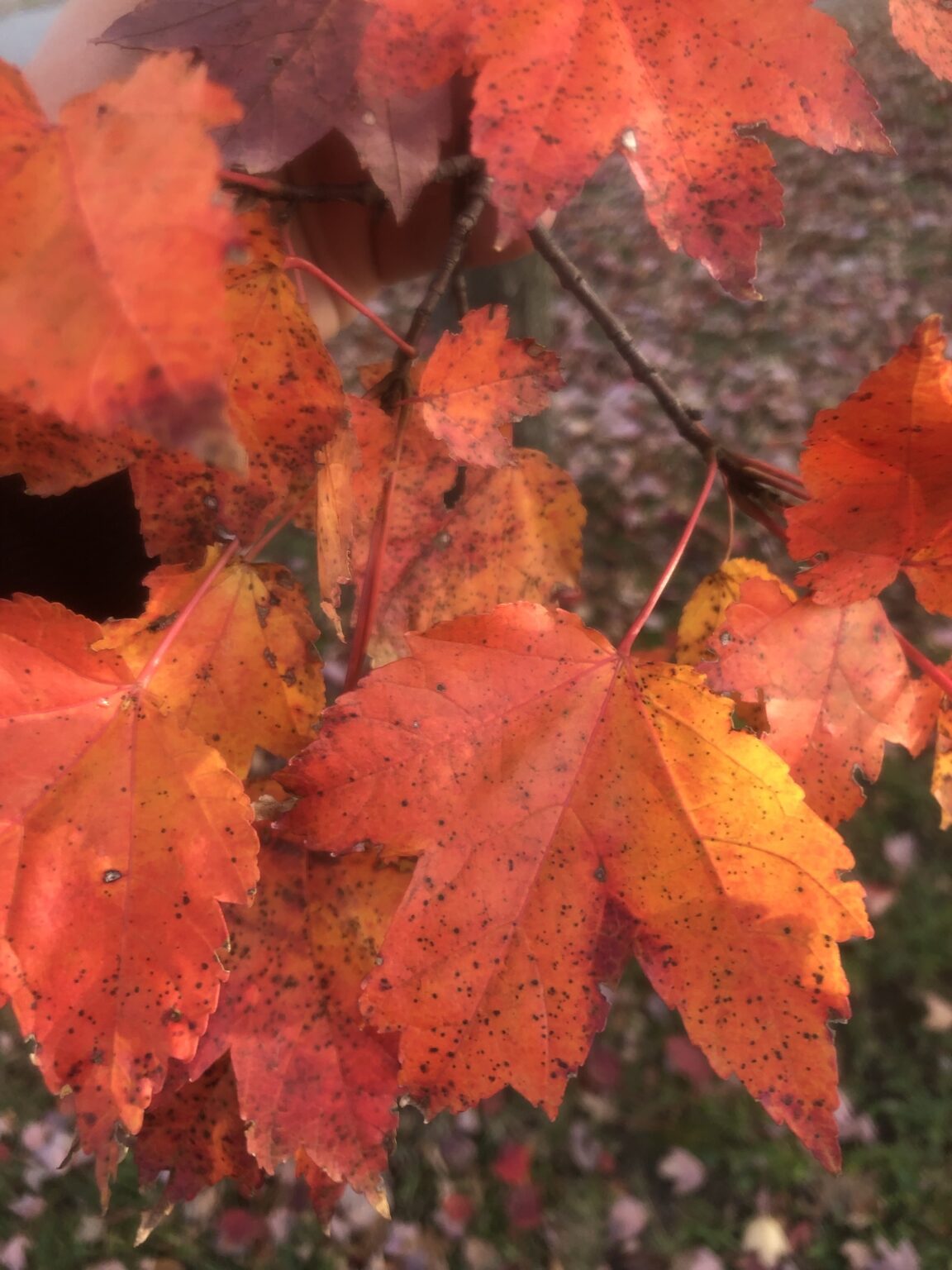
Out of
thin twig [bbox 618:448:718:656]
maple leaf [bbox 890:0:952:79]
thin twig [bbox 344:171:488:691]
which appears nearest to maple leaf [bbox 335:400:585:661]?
thin twig [bbox 344:171:488:691]

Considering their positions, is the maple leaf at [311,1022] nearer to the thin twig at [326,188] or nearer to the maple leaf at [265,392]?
the maple leaf at [265,392]

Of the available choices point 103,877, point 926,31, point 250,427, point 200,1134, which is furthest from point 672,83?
point 200,1134

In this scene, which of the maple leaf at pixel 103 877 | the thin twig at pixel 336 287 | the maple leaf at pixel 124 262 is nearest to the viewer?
the maple leaf at pixel 124 262

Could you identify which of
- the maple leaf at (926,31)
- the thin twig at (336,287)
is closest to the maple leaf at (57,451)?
the thin twig at (336,287)

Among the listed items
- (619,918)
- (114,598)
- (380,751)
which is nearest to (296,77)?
(380,751)

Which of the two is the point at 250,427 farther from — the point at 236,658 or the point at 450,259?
the point at 450,259

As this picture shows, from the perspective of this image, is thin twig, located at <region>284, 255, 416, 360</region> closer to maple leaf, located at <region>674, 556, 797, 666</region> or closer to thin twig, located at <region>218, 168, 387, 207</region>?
thin twig, located at <region>218, 168, 387, 207</region>
